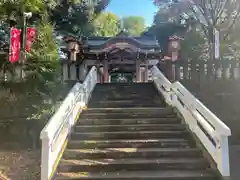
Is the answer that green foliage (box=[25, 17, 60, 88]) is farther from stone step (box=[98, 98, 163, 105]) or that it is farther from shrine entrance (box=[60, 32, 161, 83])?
shrine entrance (box=[60, 32, 161, 83])

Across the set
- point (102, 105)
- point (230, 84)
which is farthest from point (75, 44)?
point (230, 84)

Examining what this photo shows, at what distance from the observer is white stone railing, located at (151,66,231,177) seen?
4.73 m

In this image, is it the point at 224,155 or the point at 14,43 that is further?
the point at 14,43

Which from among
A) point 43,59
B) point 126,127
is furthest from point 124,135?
point 43,59

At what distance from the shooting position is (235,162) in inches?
249

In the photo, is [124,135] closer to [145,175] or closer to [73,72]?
[145,175]

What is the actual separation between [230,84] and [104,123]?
5.12 metres

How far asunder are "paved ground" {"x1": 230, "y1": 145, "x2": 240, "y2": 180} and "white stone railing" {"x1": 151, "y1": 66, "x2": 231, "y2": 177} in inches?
29.7

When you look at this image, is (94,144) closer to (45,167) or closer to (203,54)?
(45,167)

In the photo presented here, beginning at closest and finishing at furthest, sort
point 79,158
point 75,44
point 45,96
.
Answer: point 79,158 → point 45,96 → point 75,44

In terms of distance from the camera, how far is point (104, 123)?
686 cm

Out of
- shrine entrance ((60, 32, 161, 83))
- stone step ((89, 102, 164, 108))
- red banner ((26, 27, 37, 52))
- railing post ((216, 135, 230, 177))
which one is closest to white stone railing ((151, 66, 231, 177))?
railing post ((216, 135, 230, 177))

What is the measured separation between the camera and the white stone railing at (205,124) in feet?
15.5

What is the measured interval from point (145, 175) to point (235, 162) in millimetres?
2570
